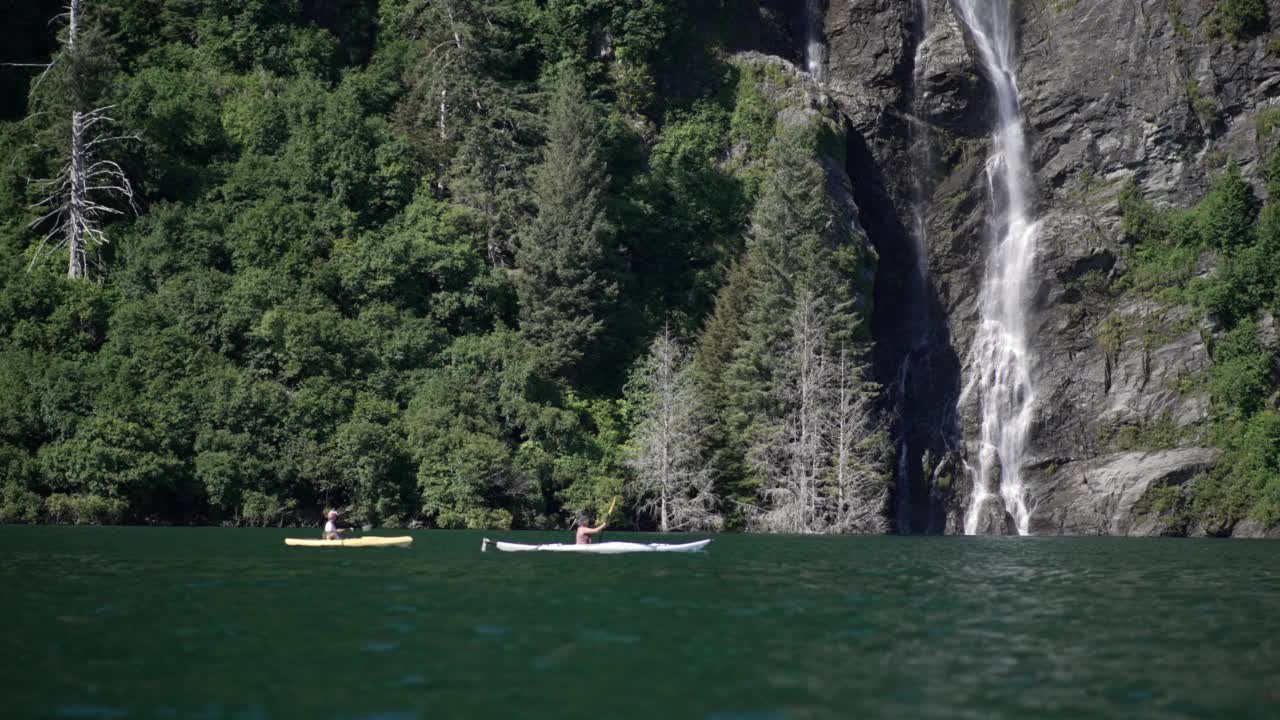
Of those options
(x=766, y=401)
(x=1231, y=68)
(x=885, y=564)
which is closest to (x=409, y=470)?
(x=766, y=401)

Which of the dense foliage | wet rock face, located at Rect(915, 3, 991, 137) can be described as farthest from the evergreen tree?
the dense foliage

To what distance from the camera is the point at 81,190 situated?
215 ft

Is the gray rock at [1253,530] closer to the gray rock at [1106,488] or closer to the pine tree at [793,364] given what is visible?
the gray rock at [1106,488]

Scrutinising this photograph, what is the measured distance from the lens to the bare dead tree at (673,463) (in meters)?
60.8

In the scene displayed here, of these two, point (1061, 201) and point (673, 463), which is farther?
point (1061, 201)

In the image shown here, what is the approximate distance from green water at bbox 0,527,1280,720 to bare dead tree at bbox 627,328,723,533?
2778 centimetres

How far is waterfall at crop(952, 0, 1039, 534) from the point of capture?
237ft

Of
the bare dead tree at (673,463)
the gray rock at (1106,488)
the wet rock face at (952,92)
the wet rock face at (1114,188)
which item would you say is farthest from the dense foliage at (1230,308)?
the bare dead tree at (673,463)

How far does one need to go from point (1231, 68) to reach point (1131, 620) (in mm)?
66529

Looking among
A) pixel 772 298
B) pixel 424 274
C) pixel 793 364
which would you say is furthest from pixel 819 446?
pixel 424 274

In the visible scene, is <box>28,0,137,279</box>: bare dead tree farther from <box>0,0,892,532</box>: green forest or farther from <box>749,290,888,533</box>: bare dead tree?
<box>749,290,888,533</box>: bare dead tree

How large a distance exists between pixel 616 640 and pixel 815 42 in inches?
2913

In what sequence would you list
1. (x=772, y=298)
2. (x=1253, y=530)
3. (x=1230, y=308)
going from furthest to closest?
(x=1230, y=308) → (x=772, y=298) → (x=1253, y=530)

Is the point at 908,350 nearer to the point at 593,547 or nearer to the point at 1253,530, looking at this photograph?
the point at 1253,530
